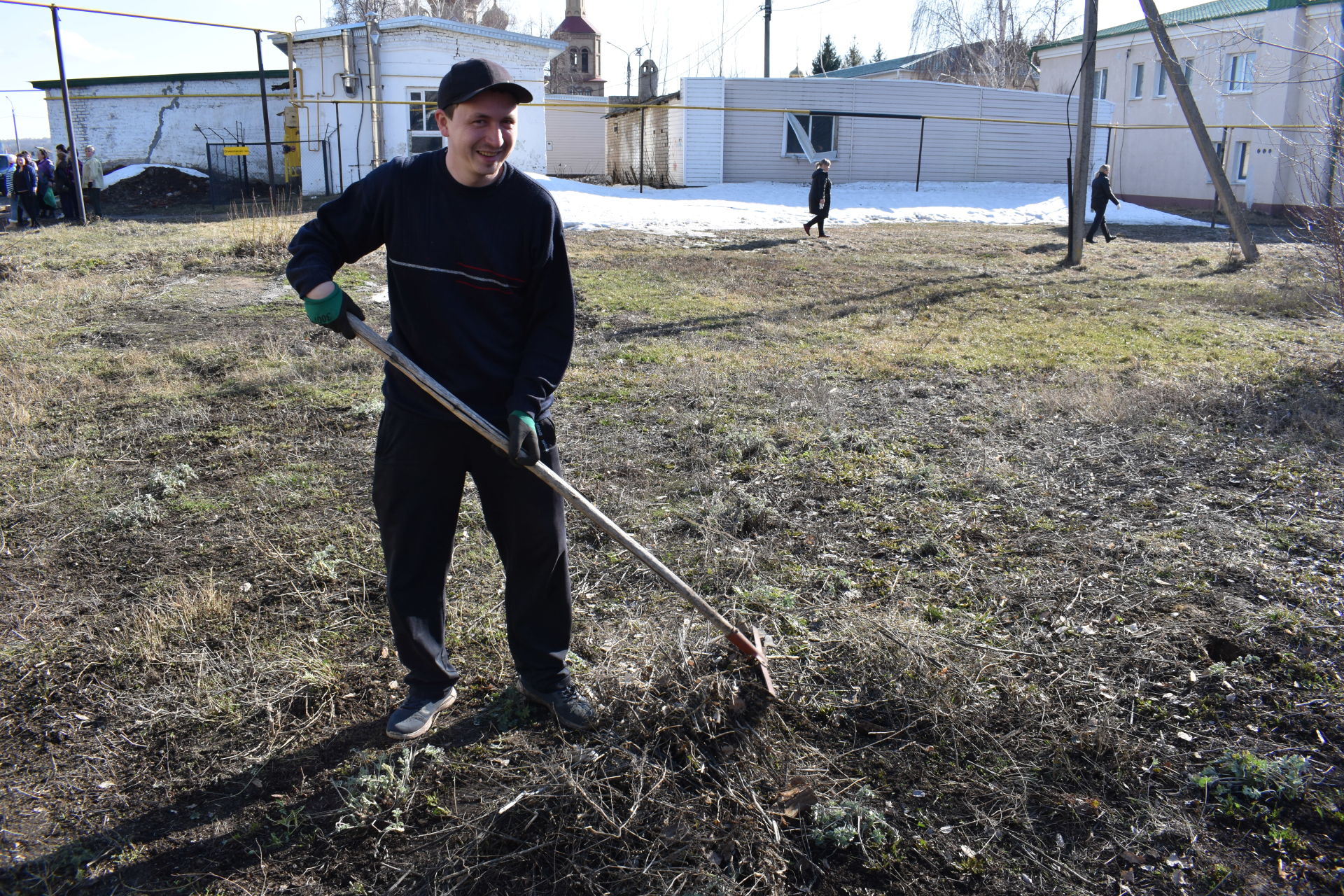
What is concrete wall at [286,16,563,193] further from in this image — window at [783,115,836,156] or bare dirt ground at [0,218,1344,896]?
bare dirt ground at [0,218,1344,896]

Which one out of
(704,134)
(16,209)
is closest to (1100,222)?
(704,134)

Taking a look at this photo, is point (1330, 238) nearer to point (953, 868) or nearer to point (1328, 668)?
point (1328, 668)

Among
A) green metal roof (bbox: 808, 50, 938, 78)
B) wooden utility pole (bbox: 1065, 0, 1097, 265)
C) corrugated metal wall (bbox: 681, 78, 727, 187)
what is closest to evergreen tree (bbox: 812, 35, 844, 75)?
green metal roof (bbox: 808, 50, 938, 78)

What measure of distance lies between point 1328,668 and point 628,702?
240 cm

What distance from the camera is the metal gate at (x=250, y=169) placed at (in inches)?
883

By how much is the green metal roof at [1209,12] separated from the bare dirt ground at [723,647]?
1844cm

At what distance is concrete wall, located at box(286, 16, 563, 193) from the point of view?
21312mm

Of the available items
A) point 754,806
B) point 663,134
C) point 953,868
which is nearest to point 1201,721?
point 953,868

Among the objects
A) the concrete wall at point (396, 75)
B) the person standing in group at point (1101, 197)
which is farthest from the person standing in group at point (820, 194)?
the concrete wall at point (396, 75)

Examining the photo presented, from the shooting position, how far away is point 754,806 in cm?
238

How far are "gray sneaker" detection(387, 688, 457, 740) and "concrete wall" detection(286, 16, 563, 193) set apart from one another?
20066 millimetres

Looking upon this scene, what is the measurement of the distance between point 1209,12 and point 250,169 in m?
27.5

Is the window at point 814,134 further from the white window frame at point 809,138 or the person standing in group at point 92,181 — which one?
the person standing in group at point 92,181

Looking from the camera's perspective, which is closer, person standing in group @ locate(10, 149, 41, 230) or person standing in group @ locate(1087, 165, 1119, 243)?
person standing in group @ locate(1087, 165, 1119, 243)
